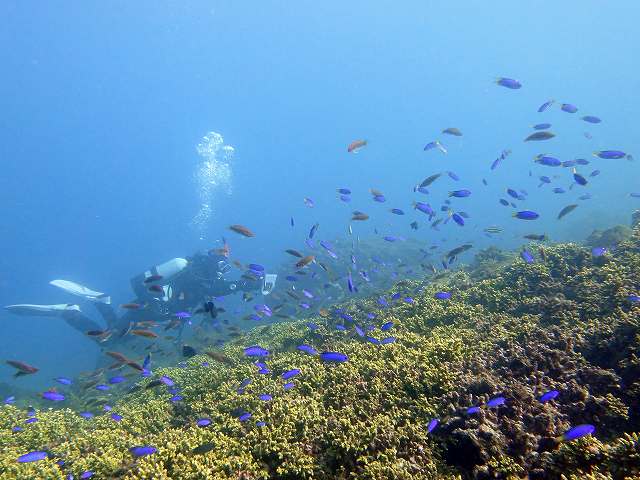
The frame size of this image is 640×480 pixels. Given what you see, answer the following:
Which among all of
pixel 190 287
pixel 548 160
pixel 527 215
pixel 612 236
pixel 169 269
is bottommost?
pixel 190 287

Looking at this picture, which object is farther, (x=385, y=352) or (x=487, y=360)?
(x=385, y=352)

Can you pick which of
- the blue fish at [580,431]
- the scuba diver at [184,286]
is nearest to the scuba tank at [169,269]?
the scuba diver at [184,286]

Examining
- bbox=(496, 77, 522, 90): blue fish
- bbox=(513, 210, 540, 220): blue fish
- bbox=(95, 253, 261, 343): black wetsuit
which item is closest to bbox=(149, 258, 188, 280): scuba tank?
bbox=(95, 253, 261, 343): black wetsuit

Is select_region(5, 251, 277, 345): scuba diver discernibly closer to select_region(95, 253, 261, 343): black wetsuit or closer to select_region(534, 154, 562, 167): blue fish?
select_region(95, 253, 261, 343): black wetsuit

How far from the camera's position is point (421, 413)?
12.8 ft

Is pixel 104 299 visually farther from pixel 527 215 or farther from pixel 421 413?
pixel 527 215

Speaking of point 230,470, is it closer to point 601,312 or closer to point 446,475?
point 446,475

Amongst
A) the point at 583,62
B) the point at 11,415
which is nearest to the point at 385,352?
the point at 11,415

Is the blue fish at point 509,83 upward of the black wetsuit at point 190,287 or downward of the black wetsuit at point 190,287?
upward

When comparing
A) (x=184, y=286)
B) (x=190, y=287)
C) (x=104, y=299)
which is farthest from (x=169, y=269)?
(x=104, y=299)

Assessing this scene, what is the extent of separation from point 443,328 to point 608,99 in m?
258

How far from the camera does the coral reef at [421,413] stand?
3.28 meters

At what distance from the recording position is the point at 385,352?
5.39 m

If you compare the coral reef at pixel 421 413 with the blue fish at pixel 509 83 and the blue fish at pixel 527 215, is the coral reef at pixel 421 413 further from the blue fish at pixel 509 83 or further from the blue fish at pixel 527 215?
the blue fish at pixel 509 83
